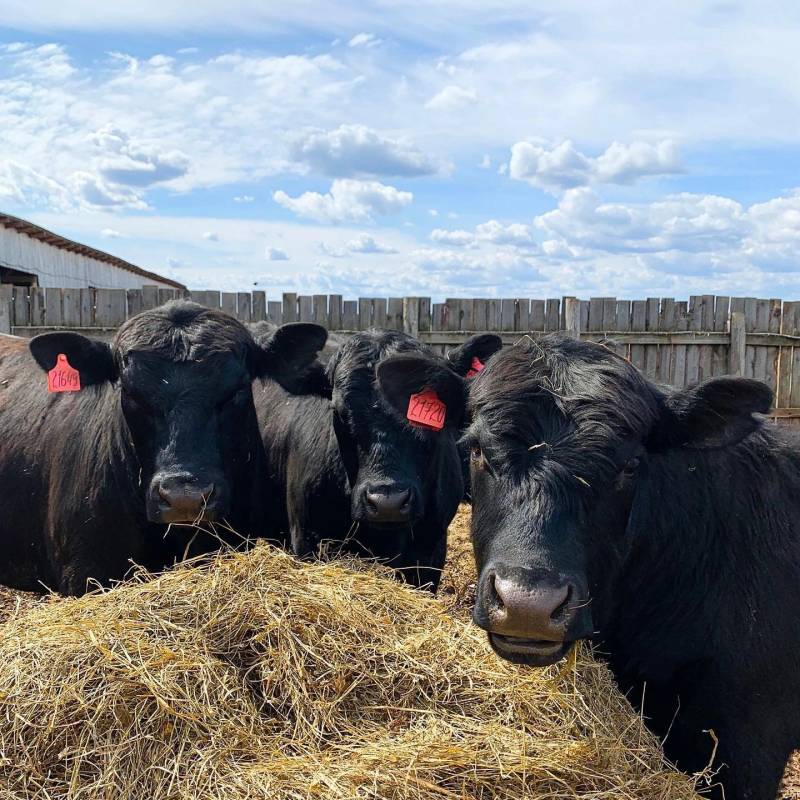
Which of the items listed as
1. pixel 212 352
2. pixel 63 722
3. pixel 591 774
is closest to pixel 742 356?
pixel 212 352

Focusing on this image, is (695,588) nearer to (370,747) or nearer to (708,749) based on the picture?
(708,749)

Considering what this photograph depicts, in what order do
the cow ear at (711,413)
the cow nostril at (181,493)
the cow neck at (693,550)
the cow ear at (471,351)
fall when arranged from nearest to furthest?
the cow ear at (711,413), the cow neck at (693,550), the cow nostril at (181,493), the cow ear at (471,351)

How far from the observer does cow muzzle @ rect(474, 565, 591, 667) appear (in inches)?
93.9

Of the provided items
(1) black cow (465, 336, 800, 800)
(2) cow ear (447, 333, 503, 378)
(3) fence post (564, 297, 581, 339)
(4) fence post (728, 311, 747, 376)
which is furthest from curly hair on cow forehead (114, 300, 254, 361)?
(4) fence post (728, 311, 747, 376)

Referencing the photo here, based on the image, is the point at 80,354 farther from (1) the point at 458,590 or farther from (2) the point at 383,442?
(1) the point at 458,590

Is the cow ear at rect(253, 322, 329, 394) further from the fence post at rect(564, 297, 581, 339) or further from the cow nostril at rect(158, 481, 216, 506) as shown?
the fence post at rect(564, 297, 581, 339)

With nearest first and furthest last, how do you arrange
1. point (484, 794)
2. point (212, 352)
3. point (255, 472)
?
point (484, 794), point (212, 352), point (255, 472)

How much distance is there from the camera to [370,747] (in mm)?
2623

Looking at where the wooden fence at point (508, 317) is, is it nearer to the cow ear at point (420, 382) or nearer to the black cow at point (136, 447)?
the black cow at point (136, 447)

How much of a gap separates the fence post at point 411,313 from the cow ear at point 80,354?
266 inches

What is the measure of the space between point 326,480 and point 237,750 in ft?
8.87

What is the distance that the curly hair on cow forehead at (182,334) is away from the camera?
4.38 meters

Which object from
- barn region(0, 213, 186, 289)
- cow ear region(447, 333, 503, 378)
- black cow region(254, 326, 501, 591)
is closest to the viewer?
black cow region(254, 326, 501, 591)

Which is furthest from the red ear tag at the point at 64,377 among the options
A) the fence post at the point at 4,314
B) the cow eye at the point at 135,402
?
the fence post at the point at 4,314
